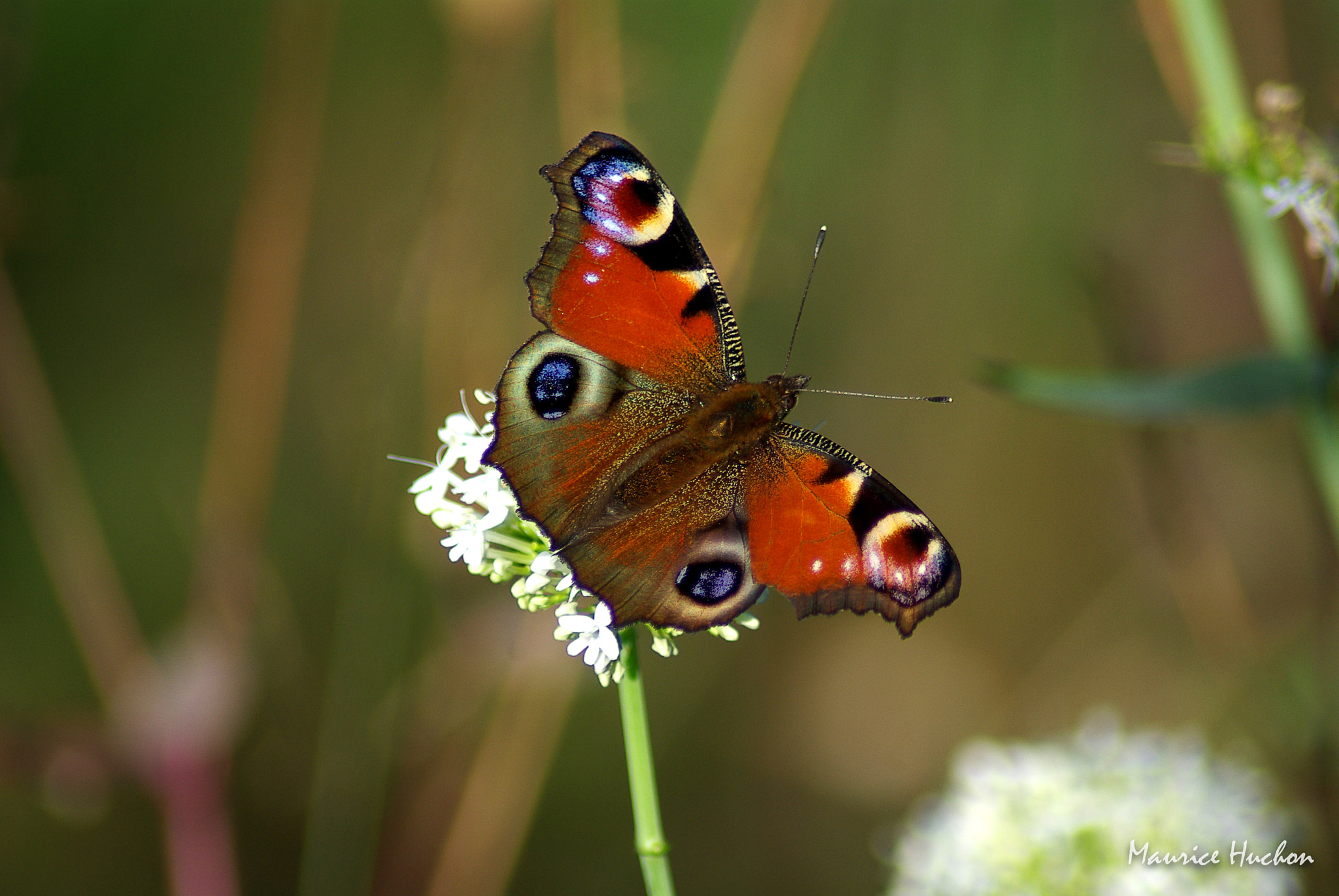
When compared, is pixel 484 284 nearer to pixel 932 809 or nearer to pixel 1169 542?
pixel 932 809

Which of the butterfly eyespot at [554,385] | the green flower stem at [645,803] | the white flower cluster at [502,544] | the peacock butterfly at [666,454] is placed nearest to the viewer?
the green flower stem at [645,803]

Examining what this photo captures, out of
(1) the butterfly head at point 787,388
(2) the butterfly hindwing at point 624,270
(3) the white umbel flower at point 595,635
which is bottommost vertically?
(3) the white umbel flower at point 595,635

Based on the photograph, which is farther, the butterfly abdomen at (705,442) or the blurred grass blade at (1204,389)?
the blurred grass blade at (1204,389)

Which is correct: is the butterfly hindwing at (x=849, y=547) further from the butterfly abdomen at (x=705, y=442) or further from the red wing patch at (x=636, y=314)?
the red wing patch at (x=636, y=314)

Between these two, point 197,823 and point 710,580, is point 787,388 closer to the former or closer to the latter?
Answer: point 710,580

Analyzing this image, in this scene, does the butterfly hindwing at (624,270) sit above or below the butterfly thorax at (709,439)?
above

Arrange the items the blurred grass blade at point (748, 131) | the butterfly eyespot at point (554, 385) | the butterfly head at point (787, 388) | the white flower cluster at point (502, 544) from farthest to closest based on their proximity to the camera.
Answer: the blurred grass blade at point (748, 131), the butterfly head at point (787, 388), the butterfly eyespot at point (554, 385), the white flower cluster at point (502, 544)

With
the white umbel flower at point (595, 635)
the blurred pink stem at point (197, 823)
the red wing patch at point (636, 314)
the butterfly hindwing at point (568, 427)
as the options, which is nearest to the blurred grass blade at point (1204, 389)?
the red wing patch at point (636, 314)

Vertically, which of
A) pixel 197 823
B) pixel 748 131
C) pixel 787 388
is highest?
pixel 748 131

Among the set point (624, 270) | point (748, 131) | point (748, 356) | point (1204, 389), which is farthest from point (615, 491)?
point (748, 356)
